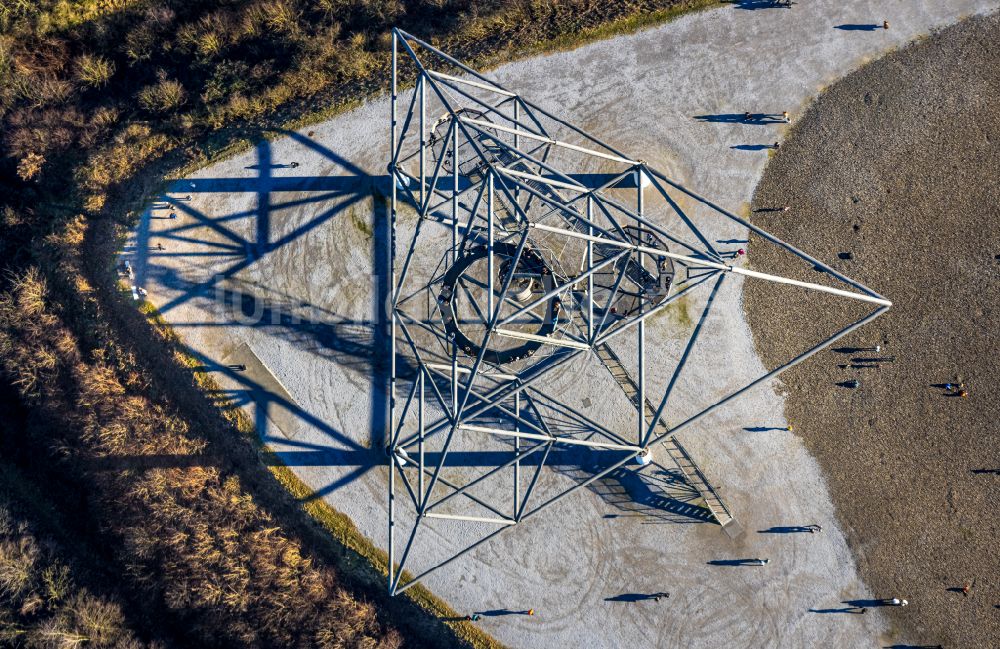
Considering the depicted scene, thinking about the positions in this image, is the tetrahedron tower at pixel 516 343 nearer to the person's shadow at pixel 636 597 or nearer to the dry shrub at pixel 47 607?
the person's shadow at pixel 636 597

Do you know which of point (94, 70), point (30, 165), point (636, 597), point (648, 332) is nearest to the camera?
point (636, 597)

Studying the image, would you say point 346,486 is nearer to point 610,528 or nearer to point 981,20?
point 610,528

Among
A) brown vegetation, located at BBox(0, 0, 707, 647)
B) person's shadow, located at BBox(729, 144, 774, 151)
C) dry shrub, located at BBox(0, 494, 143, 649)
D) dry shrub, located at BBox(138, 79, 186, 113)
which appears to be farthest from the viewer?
dry shrub, located at BBox(138, 79, 186, 113)

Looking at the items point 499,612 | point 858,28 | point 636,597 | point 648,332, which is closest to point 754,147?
point 858,28

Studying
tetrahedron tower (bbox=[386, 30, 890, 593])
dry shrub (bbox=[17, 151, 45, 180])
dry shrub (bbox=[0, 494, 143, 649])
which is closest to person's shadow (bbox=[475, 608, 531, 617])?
tetrahedron tower (bbox=[386, 30, 890, 593])


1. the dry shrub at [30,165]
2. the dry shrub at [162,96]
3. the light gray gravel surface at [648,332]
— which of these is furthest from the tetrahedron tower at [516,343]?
the dry shrub at [30,165]

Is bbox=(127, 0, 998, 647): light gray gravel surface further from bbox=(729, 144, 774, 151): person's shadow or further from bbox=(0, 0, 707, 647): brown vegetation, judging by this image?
bbox=(0, 0, 707, 647): brown vegetation

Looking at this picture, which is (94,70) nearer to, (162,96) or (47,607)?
(162,96)


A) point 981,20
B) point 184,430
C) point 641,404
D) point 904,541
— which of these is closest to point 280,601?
point 184,430
